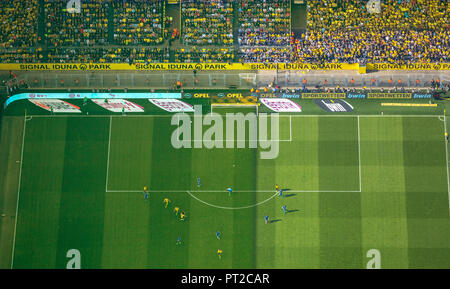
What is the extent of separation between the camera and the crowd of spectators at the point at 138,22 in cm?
5316

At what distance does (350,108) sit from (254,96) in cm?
925

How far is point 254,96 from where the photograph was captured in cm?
5197

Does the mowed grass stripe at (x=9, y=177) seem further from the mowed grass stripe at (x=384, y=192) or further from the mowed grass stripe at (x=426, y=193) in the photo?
the mowed grass stripe at (x=426, y=193)

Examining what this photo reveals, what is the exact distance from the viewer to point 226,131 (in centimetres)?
5081

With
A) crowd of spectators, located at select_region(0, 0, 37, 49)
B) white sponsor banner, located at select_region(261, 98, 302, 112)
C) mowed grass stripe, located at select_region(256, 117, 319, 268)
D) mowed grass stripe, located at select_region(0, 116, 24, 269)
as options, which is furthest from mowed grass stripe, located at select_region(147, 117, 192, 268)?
crowd of spectators, located at select_region(0, 0, 37, 49)

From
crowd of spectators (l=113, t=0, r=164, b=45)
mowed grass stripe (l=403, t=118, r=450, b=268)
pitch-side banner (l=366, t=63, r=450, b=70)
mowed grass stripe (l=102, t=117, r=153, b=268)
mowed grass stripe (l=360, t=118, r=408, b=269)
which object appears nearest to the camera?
mowed grass stripe (l=403, t=118, r=450, b=268)

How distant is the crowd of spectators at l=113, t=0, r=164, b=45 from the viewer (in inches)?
2093

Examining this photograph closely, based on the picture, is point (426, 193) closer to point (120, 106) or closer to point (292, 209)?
point (292, 209)

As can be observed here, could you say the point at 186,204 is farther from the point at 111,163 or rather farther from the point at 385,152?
the point at 385,152

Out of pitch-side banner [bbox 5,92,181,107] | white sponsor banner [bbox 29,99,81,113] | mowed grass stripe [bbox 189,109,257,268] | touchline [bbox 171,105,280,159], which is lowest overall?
mowed grass stripe [bbox 189,109,257,268]

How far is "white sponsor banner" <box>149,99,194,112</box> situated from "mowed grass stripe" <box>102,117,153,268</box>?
1760 mm

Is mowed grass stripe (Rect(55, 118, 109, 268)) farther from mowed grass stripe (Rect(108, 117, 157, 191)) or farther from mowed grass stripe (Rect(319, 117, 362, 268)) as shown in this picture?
mowed grass stripe (Rect(319, 117, 362, 268))

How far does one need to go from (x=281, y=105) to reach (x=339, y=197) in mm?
10248

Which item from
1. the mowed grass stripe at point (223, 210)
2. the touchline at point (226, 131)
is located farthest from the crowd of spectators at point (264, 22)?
the mowed grass stripe at point (223, 210)
